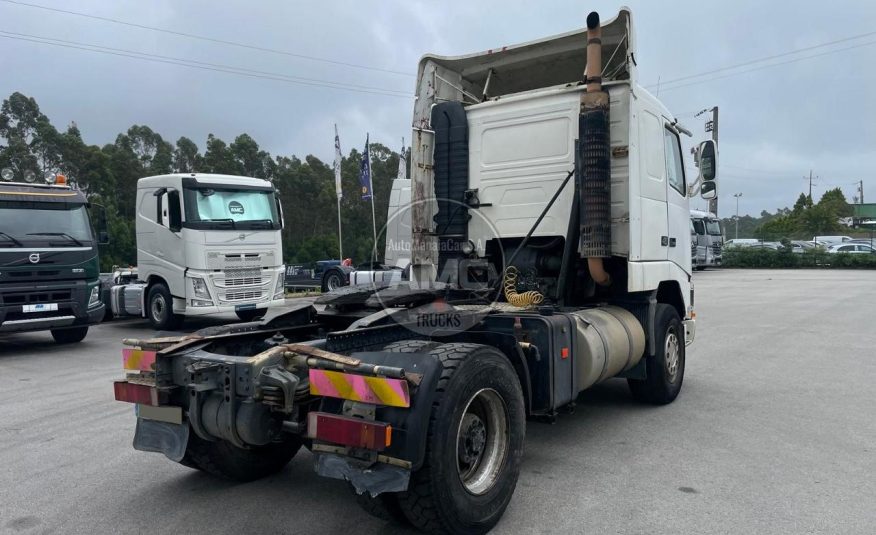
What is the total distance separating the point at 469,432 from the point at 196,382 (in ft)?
5.30

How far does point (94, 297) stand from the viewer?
10711 millimetres

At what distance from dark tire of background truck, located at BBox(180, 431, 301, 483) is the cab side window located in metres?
4.70

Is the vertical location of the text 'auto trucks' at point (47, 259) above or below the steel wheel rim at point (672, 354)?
above

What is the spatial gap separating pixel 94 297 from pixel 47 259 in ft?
3.31

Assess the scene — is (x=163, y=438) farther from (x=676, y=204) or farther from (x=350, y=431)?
(x=676, y=204)

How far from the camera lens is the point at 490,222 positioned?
20.2 feet

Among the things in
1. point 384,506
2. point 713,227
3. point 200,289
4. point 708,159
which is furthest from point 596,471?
point 713,227

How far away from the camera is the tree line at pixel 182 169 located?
2970 centimetres

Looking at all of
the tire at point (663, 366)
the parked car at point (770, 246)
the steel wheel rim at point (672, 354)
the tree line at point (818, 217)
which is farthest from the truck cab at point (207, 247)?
the tree line at point (818, 217)

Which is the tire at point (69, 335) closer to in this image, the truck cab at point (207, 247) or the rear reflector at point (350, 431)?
the truck cab at point (207, 247)

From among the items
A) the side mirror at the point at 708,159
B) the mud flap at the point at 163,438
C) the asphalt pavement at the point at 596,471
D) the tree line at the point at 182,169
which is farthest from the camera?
the tree line at the point at 182,169

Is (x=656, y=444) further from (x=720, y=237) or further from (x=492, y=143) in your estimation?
(x=720, y=237)

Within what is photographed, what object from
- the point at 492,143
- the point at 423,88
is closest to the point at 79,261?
the point at 423,88

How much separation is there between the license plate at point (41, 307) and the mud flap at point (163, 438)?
740cm
